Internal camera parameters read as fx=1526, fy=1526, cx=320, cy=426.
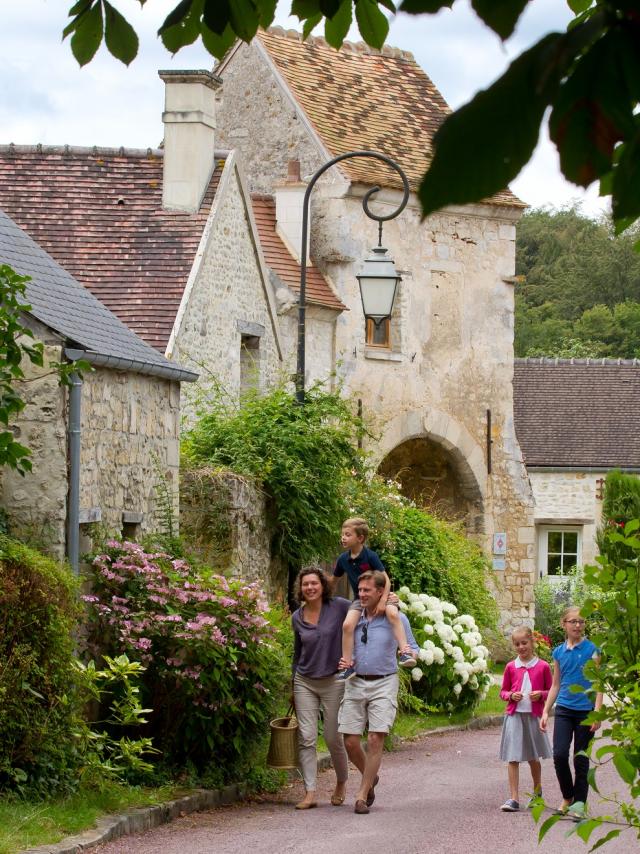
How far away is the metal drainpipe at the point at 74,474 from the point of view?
9.76 meters

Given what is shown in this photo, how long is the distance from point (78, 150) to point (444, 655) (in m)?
7.70

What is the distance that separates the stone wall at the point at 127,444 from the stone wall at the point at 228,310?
4.11 metres

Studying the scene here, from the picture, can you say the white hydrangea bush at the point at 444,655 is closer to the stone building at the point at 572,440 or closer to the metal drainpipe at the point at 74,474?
the metal drainpipe at the point at 74,474

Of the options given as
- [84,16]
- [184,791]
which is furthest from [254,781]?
[84,16]

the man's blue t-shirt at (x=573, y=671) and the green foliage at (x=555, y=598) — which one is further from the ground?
the man's blue t-shirt at (x=573, y=671)

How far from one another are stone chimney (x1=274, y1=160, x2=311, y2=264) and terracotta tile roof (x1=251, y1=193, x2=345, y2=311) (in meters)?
0.11

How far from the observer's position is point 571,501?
30.4m

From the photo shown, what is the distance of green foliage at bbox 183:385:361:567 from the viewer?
535 inches

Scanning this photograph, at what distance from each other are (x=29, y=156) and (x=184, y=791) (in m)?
10.5

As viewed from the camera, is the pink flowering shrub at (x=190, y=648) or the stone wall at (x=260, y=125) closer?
the pink flowering shrub at (x=190, y=648)

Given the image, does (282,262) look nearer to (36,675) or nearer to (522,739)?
(522,739)

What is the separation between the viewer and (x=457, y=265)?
75.4ft

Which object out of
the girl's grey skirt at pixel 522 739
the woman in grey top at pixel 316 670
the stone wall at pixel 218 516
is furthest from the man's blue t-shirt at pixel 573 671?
the stone wall at pixel 218 516

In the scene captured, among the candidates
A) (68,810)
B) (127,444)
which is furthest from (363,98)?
(68,810)
